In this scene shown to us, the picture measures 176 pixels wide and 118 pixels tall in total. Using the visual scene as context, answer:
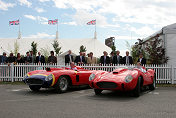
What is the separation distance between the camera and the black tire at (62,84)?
8391mm

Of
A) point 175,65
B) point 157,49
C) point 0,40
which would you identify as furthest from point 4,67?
point 0,40

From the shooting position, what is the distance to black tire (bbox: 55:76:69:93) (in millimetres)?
8391

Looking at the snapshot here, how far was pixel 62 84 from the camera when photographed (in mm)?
8719

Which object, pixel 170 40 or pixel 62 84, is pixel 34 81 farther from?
pixel 170 40

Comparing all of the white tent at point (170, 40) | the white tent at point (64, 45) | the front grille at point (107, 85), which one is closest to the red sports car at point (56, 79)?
the front grille at point (107, 85)

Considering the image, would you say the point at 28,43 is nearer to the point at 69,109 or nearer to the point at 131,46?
the point at 131,46

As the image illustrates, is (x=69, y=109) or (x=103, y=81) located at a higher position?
(x=103, y=81)

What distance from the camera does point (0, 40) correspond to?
4034 cm

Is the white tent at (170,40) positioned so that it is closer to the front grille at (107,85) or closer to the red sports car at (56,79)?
the red sports car at (56,79)

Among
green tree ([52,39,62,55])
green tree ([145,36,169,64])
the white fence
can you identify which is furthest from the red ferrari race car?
green tree ([52,39,62,55])

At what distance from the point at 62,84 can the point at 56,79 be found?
481 millimetres

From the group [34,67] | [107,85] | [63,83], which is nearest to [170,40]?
[107,85]

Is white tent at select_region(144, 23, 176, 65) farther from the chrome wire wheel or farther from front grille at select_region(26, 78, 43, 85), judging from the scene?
front grille at select_region(26, 78, 43, 85)

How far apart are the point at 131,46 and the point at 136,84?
10153mm
